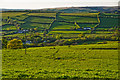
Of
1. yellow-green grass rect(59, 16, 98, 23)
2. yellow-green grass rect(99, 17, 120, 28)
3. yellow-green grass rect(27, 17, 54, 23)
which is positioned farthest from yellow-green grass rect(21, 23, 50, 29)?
yellow-green grass rect(99, 17, 120, 28)

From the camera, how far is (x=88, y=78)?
63.3ft

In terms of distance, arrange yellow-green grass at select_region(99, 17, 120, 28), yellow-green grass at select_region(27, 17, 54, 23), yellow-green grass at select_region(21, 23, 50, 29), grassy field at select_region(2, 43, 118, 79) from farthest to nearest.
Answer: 1. yellow-green grass at select_region(27, 17, 54, 23)
2. yellow-green grass at select_region(99, 17, 120, 28)
3. yellow-green grass at select_region(21, 23, 50, 29)
4. grassy field at select_region(2, 43, 118, 79)

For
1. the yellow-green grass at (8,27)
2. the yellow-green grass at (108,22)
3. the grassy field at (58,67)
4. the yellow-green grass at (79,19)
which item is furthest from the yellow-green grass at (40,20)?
the grassy field at (58,67)

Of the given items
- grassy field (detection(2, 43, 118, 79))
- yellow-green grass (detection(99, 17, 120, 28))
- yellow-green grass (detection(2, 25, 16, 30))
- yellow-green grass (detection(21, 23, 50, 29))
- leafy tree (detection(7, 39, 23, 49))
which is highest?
yellow-green grass (detection(99, 17, 120, 28))

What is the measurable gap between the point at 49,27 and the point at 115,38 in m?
53.3

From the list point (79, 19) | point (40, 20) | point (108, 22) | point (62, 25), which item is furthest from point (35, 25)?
point (108, 22)

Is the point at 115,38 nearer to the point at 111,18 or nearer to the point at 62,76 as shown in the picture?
the point at 111,18

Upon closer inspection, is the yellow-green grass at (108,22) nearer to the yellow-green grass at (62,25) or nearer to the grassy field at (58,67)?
the yellow-green grass at (62,25)

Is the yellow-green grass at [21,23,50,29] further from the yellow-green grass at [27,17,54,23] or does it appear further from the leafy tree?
the leafy tree

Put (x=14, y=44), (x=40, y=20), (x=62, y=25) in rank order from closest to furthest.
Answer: (x=14, y=44) < (x=62, y=25) < (x=40, y=20)

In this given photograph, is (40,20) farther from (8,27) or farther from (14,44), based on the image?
(14,44)

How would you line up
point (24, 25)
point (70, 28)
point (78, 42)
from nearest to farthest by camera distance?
point (78, 42), point (70, 28), point (24, 25)

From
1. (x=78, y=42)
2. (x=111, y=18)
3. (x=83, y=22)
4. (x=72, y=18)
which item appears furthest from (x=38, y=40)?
(x=111, y=18)

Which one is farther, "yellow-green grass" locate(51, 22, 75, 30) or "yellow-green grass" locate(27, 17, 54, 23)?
"yellow-green grass" locate(27, 17, 54, 23)
